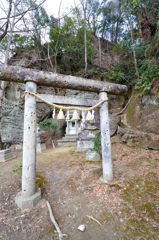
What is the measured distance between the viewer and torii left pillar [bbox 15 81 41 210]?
Result: 2594mm

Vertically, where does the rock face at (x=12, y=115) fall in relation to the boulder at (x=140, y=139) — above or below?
above

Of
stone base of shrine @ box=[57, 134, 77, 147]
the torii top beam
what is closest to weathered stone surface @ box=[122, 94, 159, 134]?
the torii top beam

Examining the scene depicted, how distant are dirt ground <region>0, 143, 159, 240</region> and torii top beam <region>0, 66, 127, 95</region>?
1980 millimetres

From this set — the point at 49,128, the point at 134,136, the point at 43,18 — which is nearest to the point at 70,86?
the point at 134,136

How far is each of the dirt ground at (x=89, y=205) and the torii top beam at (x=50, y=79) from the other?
78.0 inches

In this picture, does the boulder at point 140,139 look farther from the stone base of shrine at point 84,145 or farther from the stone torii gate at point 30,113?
the stone torii gate at point 30,113

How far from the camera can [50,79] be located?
9.34 ft

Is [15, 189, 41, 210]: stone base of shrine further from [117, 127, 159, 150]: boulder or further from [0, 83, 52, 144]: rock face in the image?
[0, 83, 52, 144]: rock face

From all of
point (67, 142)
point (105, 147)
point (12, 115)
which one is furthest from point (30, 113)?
point (12, 115)

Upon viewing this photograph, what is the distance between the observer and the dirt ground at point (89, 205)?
7.00 feet

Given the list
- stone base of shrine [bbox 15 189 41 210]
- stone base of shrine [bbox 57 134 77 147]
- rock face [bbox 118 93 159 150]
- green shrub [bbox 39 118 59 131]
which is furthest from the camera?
green shrub [bbox 39 118 59 131]

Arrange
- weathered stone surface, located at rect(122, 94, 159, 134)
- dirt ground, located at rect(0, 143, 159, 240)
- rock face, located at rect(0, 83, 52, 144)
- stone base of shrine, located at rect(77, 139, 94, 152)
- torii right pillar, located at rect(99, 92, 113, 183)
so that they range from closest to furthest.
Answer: dirt ground, located at rect(0, 143, 159, 240) → torii right pillar, located at rect(99, 92, 113, 183) → weathered stone surface, located at rect(122, 94, 159, 134) → stone base of shrine, located at rect(77, 139, 94, 152) → rock face, located at rect(0, 83, 52, 144)

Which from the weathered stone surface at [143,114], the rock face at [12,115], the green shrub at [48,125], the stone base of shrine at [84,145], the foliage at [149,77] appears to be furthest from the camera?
the green shrub at [48,125]

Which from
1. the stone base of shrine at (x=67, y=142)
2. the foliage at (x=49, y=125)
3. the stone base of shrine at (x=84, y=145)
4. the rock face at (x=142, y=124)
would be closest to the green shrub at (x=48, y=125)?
the foliage at (x=49, y=125)
